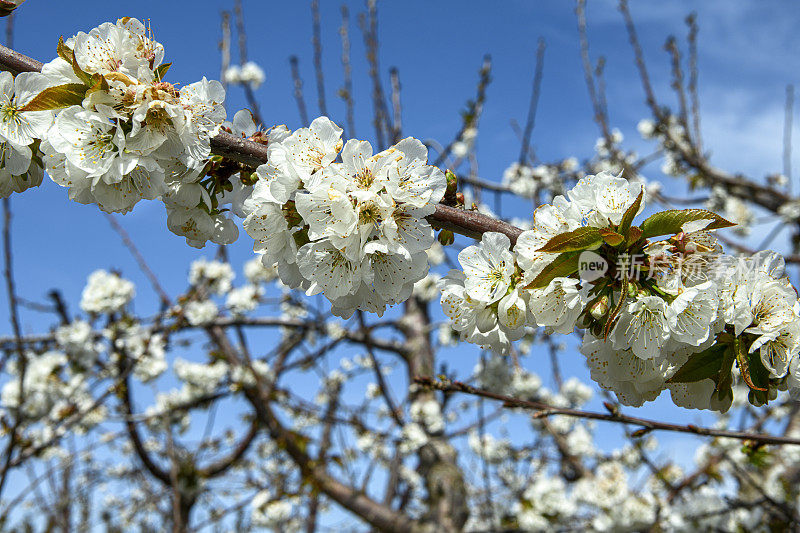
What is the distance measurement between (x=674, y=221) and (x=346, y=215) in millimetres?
618

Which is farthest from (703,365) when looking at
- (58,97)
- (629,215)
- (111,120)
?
(58,97)

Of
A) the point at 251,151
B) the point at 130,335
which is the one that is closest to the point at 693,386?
the point at 251,151

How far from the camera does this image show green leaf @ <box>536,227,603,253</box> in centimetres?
99

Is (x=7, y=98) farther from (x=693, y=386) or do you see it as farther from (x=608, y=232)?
(x=693, y=386)

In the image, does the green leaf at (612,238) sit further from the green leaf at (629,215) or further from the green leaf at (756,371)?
the green leaf at (756,371)

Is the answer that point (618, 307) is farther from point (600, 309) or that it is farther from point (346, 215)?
point (346, 215)

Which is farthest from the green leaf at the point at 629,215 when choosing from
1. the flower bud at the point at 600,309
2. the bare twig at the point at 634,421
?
the bare twig at the point at 634,421

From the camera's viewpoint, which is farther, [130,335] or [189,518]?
[189,518]

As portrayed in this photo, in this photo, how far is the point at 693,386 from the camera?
3.82ft

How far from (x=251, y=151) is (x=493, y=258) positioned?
0.57 metres

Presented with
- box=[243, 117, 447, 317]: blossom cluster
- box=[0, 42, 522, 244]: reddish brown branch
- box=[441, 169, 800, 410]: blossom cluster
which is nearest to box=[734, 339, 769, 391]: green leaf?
box=[441, 169, 800, 410]: blossom cluster

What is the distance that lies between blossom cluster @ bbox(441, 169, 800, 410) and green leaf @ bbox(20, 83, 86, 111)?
2.82 feet

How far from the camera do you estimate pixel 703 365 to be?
3.61 ft

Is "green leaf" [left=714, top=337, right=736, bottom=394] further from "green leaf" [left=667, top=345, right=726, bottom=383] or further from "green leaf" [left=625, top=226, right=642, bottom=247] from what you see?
"green leaf" [left=625, top=226, right=642, bottom=247]
